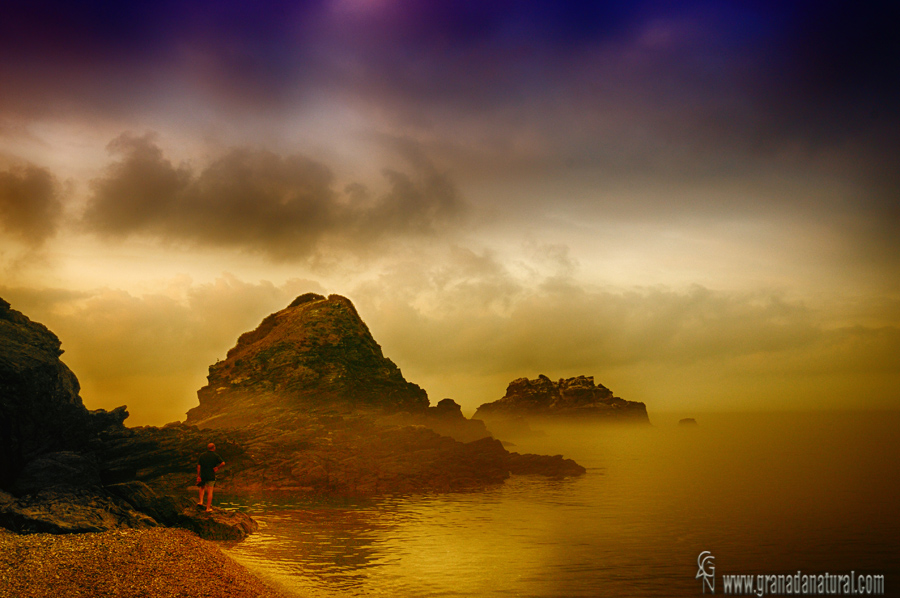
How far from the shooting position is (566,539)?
2283 cm

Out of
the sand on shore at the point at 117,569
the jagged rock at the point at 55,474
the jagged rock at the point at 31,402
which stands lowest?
the sand on shore at the point at 117,569

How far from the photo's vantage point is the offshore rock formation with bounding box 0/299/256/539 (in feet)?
51.0

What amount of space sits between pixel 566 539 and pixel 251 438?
28.6m

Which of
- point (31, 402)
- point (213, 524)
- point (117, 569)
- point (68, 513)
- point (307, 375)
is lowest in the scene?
point (213, 524)

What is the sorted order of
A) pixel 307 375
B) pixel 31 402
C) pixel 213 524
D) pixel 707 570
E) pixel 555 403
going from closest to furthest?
1. pixel 707 570
2. pixel 213 524
3. pixel 31 402
4. pixel 307 375
5. pixel 555 403

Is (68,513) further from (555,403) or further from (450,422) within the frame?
(555,403)

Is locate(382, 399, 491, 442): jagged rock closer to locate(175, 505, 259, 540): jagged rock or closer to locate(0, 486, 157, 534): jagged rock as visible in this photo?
locate(175, 505, 259, 540): jagged rock

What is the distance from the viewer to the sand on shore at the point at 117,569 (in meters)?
11.3

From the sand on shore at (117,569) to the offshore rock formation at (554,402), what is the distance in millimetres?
162317

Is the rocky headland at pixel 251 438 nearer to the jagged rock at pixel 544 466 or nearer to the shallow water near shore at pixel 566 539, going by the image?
the jagged rock at pixel 544 466

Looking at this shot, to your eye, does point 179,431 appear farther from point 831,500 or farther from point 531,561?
point 831,500

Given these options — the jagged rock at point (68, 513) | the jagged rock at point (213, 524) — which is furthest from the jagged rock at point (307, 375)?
the jagged rock at point (68, 513)

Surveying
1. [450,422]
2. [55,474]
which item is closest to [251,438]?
[55,474]

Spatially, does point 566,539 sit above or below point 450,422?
below
